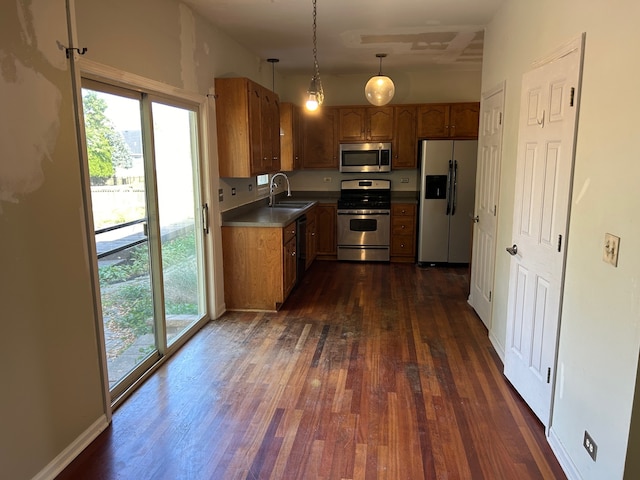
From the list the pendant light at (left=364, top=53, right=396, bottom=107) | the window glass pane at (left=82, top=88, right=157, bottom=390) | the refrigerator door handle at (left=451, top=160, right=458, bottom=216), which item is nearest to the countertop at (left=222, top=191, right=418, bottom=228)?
the refrigerator door handle at (left=451, top=160, right=458, bottom=216)

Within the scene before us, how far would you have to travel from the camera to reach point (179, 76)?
136 inches

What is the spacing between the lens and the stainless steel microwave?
661 cm

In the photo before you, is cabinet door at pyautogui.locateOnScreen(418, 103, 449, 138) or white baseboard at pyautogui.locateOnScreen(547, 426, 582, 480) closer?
white baseboard at pyautogui.locateOnScreen(547, 426, 582, 480)

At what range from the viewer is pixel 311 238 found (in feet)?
20.4

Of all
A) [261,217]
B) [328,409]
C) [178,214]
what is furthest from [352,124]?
Result: [328,409]

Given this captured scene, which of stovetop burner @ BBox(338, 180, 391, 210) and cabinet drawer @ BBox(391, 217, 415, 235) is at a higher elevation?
stovetop burner @ BBox(338, 180, 391, 210)

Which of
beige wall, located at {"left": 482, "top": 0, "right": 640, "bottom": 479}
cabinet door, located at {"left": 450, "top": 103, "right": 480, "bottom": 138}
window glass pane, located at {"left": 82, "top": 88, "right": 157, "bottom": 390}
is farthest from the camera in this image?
cabinet door, located at {"left": 450, "top": 103, "right": 480, "bottom": 138}

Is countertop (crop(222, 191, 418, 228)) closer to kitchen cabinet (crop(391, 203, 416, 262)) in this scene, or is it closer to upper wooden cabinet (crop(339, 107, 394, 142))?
kitchen cabinet (crop(391, 203, 416, 262))

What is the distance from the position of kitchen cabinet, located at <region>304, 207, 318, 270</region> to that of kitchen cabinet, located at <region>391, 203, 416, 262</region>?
1.13 meters

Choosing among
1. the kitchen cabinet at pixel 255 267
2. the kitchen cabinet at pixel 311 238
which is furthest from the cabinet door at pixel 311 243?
the kitchen cabinet at pixel 255 267

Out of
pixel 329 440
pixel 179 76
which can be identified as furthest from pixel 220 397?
pixel 179 76

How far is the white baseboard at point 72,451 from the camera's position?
7.00 feet

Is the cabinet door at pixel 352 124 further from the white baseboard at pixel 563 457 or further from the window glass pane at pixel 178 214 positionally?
the white baseboard at pixel 563 457

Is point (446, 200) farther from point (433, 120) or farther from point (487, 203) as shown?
point (487, 203)
